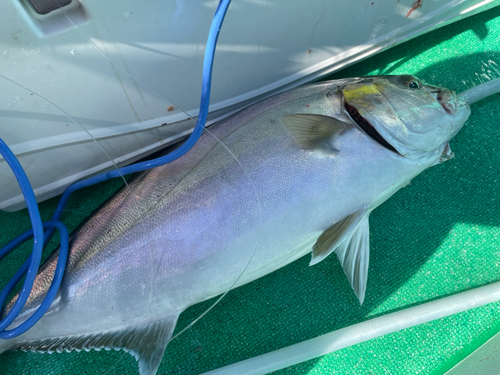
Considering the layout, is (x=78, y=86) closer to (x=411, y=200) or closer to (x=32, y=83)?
(x=32, y=83)

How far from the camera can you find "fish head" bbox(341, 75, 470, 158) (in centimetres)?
96

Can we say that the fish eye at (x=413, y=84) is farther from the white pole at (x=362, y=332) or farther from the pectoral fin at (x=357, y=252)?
the white pole at (x=362, y=332)

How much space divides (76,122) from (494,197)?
1449 mm

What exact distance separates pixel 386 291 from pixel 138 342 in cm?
81

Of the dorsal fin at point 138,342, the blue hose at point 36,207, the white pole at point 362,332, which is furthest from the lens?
the white pole at point 362,332

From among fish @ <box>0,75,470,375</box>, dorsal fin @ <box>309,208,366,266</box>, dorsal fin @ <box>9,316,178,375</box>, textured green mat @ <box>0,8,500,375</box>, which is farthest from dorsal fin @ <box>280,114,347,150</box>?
dorsal fin @ <box>9,316,178,375</box>

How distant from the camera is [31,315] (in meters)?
0.88

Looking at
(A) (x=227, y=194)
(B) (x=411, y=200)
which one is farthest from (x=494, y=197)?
(A) (x=227, y=194)

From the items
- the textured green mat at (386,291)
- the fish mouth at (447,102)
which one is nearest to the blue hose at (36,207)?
the textured green mat at (386,291)

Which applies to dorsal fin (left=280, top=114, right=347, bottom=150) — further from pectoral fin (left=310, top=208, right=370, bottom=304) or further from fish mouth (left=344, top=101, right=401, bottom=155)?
pectoral fin (left=310, top=208, right=370, bottom=304)

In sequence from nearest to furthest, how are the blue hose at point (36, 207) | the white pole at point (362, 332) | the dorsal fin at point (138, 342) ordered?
the blue hose at point (36, 207) < the dorsal fin at point (138, 342) < the white pole at point (362, 332)

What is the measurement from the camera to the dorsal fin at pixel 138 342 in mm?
928

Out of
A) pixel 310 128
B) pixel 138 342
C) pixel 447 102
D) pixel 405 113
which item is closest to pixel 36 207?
pixel 138 342

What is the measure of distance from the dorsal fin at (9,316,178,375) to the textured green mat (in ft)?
0.52
